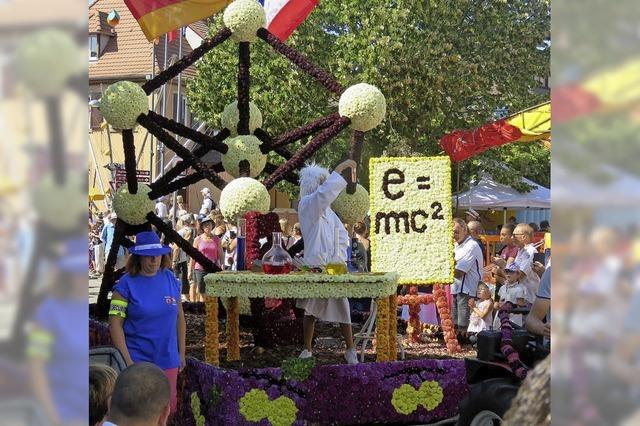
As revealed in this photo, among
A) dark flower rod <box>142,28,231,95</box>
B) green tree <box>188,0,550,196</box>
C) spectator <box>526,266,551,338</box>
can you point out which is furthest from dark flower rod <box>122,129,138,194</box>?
green tree <box>188,0,550,196</box>

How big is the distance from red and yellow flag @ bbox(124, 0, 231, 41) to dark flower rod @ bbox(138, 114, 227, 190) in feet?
6.59

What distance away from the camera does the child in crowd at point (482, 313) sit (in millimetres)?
9725

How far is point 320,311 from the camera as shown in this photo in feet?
25.8

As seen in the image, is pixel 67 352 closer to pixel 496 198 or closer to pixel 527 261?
pixel 527 261

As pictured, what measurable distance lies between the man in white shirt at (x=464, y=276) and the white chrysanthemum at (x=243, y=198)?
2323mm

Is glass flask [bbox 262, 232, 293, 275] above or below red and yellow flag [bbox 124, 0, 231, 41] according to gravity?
below

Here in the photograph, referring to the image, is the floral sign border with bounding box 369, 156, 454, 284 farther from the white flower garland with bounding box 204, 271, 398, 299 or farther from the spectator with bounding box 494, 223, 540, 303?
the white flower garland with bounding box 204, 271, 398, 299

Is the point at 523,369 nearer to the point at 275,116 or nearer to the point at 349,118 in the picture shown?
the point at 349,118

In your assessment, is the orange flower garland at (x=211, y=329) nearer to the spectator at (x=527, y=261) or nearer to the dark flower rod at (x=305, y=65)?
the spectator at (x=527, y=261)

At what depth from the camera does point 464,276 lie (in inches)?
400

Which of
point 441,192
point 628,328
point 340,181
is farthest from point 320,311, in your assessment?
point 628,328

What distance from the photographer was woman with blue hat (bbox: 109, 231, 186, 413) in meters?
5.69

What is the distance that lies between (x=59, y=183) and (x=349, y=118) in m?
7.93

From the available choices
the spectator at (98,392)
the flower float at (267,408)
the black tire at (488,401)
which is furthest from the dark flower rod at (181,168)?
the spectator at (98,392)
